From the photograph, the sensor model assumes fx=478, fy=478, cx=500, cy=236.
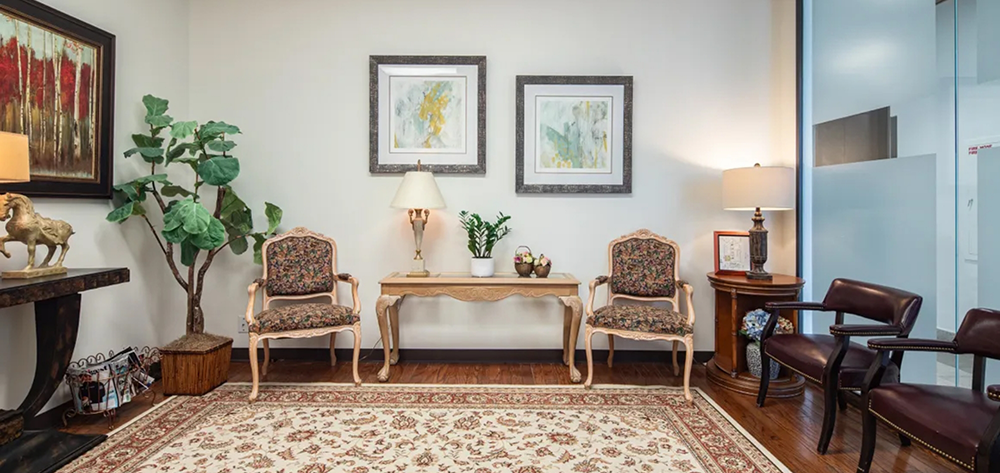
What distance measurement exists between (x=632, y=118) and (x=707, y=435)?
2357mm

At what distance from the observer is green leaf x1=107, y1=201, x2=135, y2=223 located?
2920 mm

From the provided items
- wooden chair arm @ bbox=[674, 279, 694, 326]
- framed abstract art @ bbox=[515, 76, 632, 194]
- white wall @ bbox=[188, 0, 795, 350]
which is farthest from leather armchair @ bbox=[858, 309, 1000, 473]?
framed abstract art @ bbox=[515, 76, 632, 194]

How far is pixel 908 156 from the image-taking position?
271 cm

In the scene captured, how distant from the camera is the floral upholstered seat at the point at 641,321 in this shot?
3.02 m

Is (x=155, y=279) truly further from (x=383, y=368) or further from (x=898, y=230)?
(x=898, y=230)

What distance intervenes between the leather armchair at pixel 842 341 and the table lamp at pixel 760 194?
549 millimetres

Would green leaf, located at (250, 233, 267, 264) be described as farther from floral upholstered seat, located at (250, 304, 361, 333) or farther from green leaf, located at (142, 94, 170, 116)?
green leaf, located at (142, 94, 170, 116)

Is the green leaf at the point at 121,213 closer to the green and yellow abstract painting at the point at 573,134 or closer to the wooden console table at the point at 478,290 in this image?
the wooden console table at the point at 478,290

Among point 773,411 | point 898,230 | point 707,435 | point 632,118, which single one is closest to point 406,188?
point 632,118

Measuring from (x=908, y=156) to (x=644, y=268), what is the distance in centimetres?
165

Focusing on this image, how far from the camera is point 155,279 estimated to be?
3.53 m

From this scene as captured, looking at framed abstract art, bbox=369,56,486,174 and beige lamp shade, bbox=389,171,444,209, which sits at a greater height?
framed abstract art, bbox=369,56,486,174

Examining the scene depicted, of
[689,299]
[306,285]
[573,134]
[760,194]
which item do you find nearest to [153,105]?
[306,285]

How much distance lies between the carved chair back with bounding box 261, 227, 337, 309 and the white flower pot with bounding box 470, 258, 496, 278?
1.03 m
